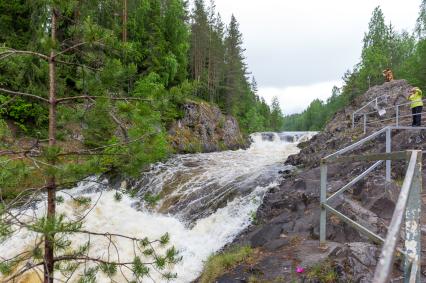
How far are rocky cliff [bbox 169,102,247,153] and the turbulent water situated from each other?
28.0 ft

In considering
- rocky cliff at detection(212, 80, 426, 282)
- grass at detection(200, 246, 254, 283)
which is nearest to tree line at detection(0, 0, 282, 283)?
grass at detection(200, 246, 254, 283)

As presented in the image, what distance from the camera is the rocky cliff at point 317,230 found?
169 inches

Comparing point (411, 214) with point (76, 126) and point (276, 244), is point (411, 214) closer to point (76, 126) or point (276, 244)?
point (76, 126)

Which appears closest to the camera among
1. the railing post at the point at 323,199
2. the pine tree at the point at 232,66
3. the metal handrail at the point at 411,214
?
the metal handrail at the point at 411,214

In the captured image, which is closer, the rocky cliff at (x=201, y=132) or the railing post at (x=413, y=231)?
the railing post at (x=413, y=231)

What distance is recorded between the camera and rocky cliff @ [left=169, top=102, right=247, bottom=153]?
23375 millimetres

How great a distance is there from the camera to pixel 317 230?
237 inches

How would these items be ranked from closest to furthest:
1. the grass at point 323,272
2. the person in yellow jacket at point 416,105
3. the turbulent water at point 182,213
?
the grass at point 323,272
the turbulent water at point 182,213
the person in yellow jacket at point 416,105

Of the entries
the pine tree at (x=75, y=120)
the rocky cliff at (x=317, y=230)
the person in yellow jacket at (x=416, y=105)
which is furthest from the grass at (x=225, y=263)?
the person in yellow jacket at (x=416, y=105)

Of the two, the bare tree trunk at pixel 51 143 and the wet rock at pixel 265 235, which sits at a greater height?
the bare tree trunk at pixel 51 143

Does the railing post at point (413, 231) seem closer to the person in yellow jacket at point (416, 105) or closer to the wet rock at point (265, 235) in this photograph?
the wet rock at point (265, 235)

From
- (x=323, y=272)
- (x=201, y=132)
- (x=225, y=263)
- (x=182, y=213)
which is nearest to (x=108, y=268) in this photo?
(x=225, y=263)

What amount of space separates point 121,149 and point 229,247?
14.3 ft

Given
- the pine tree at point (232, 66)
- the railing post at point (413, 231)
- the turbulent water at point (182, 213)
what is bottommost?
the turbulent water at point (182, 213)
